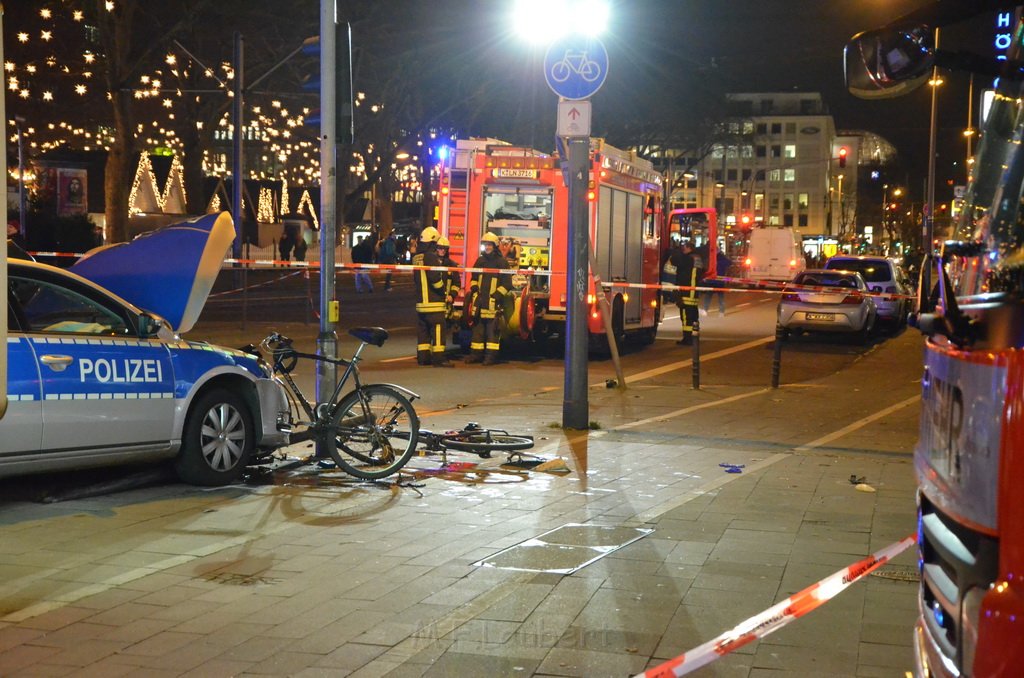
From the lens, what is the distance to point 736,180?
14650 centimetres

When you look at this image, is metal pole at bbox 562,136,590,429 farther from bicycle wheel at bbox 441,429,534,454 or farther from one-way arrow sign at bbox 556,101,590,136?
bicycle wheel at bbox 441,429,534,454

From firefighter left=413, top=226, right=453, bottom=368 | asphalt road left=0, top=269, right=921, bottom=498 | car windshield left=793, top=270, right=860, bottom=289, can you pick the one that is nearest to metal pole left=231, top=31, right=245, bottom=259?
asphalt road left=0, top=269, right=921, bottom=498

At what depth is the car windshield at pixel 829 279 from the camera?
2231 cm

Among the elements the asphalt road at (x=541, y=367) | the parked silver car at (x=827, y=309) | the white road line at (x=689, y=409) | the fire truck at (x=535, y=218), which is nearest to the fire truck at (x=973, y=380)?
the asphalt road at (x=541, y=367)

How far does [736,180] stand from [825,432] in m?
139

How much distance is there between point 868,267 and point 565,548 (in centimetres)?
2075

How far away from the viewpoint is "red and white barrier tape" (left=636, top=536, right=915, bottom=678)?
427cm

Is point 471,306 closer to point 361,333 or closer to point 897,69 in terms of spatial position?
point 361,333

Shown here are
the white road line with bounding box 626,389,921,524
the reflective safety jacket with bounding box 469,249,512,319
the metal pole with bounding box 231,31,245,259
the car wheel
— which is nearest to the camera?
the white road line with bounding box 626,389,921,524

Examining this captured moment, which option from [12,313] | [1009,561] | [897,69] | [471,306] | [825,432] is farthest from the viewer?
[471,306]

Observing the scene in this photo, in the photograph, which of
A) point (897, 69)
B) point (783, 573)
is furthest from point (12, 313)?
point (897, 69)

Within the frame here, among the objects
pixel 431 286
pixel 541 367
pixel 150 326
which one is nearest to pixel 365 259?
pixel 541 367

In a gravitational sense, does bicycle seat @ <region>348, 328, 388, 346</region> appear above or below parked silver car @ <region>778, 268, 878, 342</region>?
above

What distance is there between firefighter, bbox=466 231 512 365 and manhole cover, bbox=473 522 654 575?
32.8 ft
